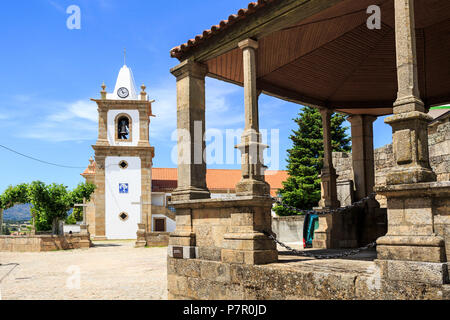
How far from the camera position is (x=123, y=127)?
37812mm

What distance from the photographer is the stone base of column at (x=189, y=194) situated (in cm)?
735

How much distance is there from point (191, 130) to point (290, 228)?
1491cm

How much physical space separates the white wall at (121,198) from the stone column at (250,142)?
3158 cm

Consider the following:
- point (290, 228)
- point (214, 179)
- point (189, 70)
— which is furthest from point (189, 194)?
point (214, 179)

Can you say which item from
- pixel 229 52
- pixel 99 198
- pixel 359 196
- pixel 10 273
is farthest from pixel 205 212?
pixel 99 198

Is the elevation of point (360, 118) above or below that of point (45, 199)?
above

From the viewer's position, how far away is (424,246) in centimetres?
404

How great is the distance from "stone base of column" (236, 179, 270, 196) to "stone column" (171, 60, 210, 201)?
1375mm

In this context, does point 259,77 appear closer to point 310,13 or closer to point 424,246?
point 310,13

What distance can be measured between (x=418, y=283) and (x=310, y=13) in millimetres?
3839

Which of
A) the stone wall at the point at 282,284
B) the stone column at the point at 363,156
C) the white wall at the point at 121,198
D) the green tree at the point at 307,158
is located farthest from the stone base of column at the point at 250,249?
the white wall at the point at 121,198

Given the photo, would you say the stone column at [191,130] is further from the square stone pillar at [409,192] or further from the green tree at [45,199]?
the green tree at [45,199]

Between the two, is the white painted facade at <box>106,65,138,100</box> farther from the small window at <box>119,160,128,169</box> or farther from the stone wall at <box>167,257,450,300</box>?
the stone wall at <box>167,257,450,300</box>

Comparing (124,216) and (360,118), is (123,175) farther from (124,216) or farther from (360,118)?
(360,118)
